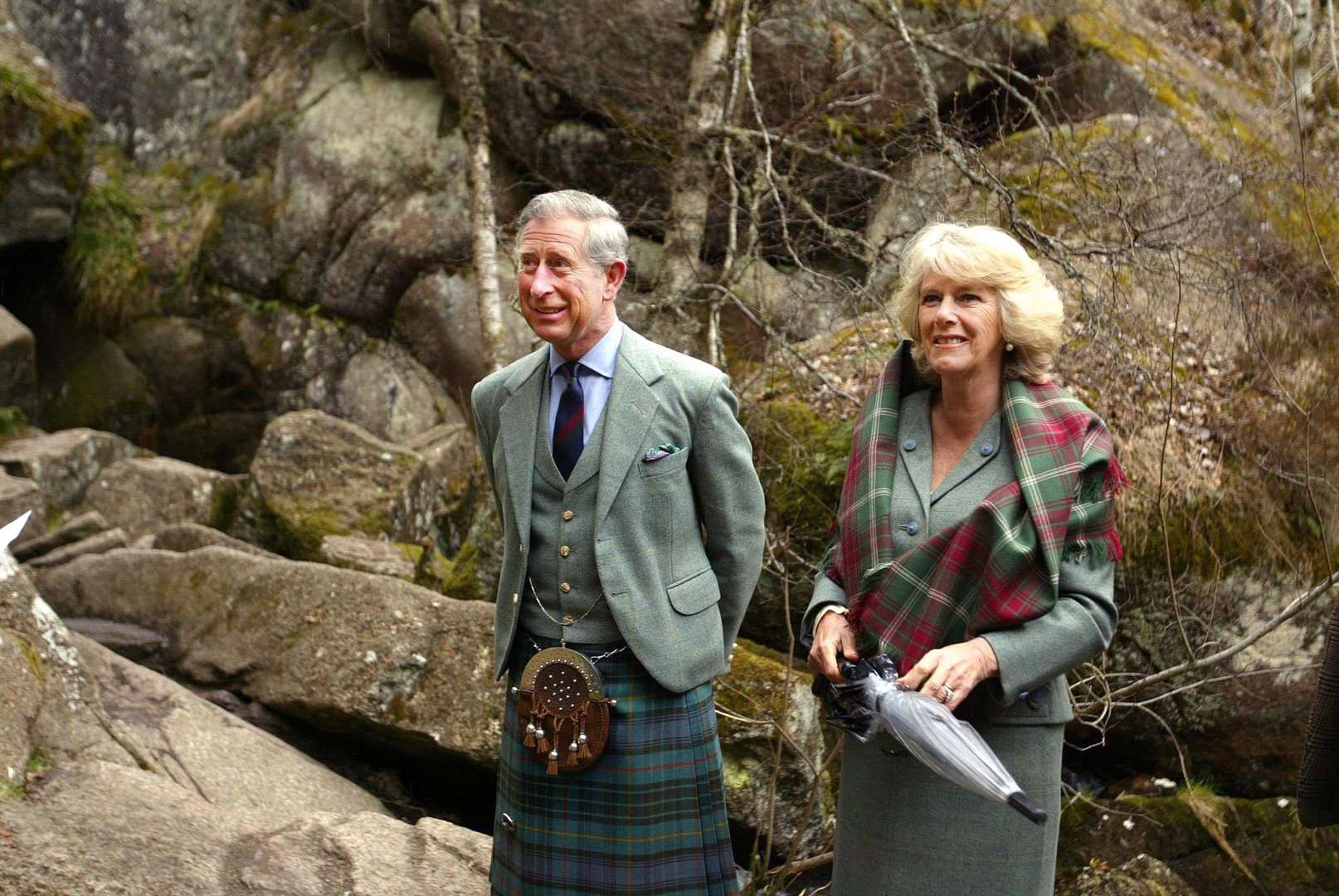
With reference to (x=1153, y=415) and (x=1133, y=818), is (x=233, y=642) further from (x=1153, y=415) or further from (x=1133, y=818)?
(x=1153, y=415)

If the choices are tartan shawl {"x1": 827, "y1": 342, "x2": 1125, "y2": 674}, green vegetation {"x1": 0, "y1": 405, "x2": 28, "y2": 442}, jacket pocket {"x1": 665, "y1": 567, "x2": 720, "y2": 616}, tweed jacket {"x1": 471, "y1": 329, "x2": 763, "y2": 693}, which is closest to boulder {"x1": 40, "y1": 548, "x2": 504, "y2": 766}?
tweed jacket {"x1": 471, "y1": 329, "x2": 763, "y2": 693}

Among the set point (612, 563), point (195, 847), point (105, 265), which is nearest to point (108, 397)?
point (105, 265)

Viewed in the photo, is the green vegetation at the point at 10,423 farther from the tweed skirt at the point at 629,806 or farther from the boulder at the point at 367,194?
the tweed skirt at the point at 629,806

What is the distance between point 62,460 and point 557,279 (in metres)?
6.48

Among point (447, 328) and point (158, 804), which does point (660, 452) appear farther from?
point (447, 328)

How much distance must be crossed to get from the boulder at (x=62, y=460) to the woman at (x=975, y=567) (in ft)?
21.8

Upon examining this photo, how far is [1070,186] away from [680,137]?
1845 millimetres

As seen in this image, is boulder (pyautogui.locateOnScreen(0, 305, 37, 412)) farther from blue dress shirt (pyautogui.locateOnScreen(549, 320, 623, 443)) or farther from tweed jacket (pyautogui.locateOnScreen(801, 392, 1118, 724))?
tweed jacket (pyautogui.locateOnScreen(801, 392, 1118, 724))

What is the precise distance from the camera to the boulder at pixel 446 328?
9430mm

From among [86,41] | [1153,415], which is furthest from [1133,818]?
[86,41]

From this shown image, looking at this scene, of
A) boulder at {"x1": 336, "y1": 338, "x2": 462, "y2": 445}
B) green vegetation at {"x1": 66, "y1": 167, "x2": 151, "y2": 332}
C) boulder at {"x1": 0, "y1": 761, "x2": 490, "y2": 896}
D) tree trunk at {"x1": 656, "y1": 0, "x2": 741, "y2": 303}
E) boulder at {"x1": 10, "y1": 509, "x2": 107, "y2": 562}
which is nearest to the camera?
boulder at {"x1": 0, "y1": 761, "x2": 490, "y2": 896}

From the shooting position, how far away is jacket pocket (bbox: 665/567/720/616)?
271cm

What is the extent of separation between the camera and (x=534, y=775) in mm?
2754

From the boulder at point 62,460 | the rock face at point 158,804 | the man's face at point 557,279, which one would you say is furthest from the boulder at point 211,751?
the boulder at point 62,460
